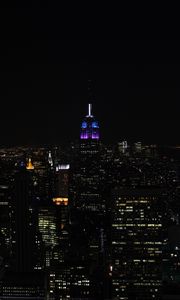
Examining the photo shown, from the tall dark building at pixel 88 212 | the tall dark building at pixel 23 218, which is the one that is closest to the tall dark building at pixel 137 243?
the tall dark building at pixel 88 212

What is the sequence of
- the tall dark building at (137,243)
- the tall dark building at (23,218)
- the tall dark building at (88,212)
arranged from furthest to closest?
1. the tall dark building at (23,218)
2. the tall dark building at (88,212)
3. the tall dark building at (137,243)

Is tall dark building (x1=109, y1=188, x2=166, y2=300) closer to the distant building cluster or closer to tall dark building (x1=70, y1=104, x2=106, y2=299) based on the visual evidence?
the distant building cluster

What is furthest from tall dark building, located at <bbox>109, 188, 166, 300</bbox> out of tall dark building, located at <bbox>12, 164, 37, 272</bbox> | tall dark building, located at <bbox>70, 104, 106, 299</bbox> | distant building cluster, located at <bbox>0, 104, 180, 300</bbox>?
tall dark building, located at <bbox>12, 164, 37, 272</bbox>

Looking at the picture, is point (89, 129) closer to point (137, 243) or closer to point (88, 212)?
point (88, 212)

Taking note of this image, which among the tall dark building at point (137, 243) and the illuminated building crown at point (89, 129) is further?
the illuminated building crown at point (89, 129)

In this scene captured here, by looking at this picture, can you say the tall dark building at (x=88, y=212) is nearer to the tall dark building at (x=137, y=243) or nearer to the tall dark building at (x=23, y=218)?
the tall dark building at (x=137, y=243)

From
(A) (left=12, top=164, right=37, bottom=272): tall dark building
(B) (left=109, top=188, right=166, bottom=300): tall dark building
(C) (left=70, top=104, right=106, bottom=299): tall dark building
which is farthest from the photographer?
(A) (left=12, top=164, right=37, bottom=272): tall dark building

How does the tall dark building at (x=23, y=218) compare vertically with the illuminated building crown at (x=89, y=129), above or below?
below
